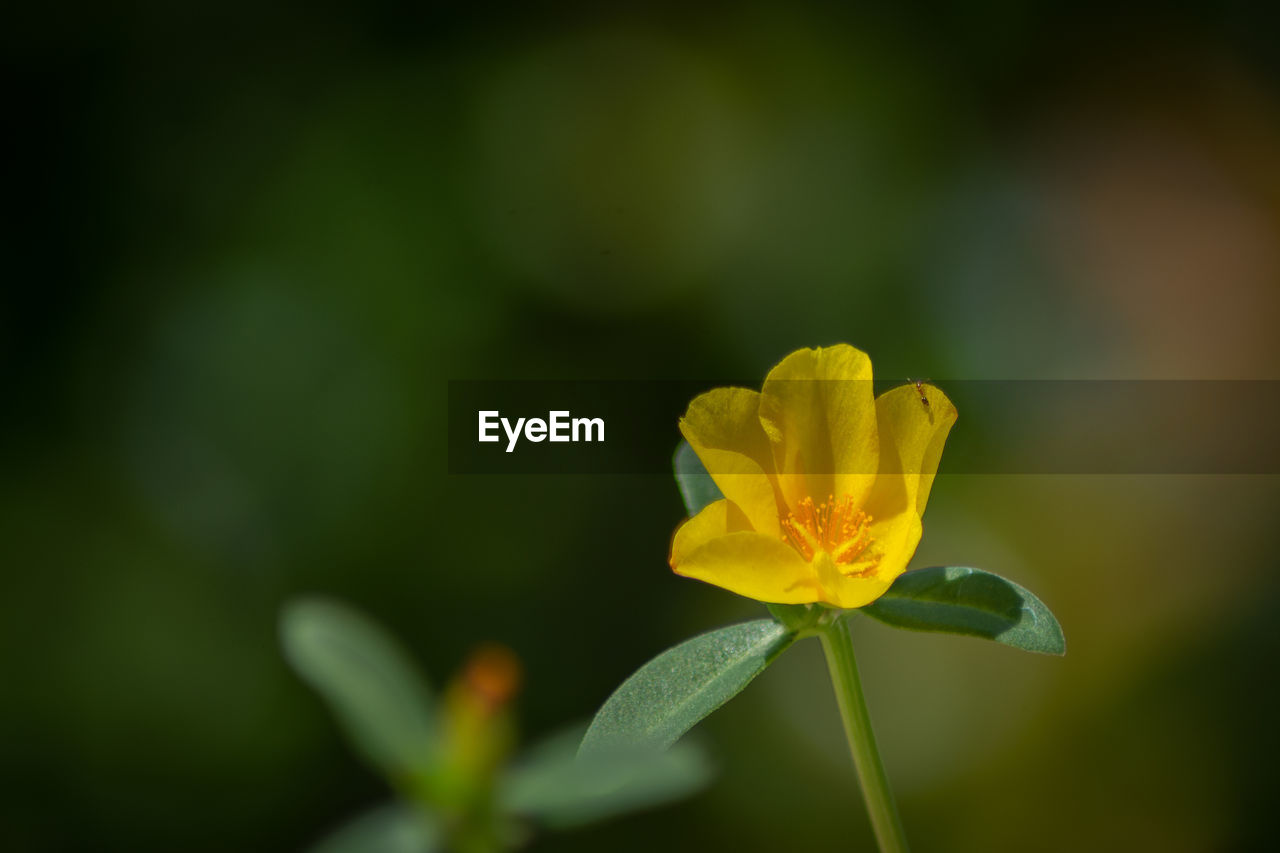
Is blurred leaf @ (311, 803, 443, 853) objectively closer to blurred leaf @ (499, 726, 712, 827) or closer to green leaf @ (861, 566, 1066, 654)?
blurred leaf @ (499, 726, 712, 827)

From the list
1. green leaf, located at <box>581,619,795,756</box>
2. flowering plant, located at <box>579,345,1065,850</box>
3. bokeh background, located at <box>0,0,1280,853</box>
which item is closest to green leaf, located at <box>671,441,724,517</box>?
flowering plant, located at <box>579,345,1065,850</box>

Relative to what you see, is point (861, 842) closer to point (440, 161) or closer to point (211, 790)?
point (211, 790)

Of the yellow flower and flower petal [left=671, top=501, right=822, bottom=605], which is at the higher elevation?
the yellow flower

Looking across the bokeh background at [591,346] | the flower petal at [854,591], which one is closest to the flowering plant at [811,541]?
the flower petal at [854,591]

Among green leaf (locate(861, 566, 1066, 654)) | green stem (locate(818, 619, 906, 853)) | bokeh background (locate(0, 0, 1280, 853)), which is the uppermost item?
bokeh background (locate(0, 0, 1280, 853))

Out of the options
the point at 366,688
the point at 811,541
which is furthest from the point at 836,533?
the point at 366,688

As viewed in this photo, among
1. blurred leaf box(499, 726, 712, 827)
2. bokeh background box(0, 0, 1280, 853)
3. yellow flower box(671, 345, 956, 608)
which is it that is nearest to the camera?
blurred leaf box(499, 726, 712, 827)

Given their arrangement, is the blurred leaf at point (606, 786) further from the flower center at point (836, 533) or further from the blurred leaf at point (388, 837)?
the flower center at point (836, 533)
